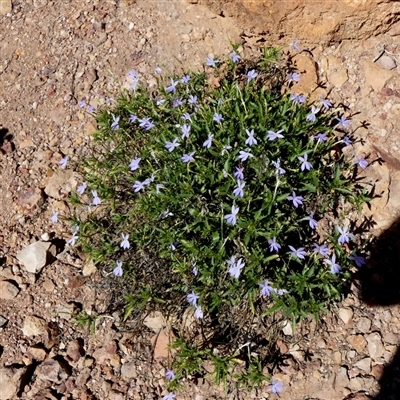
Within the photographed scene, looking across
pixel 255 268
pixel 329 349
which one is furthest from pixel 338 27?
pixel 329 349

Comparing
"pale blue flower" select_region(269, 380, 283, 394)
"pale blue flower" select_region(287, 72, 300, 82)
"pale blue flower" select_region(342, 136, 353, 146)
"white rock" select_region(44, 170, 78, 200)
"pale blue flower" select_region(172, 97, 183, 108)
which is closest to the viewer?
"pale blue flower" select_region(269, 380, 283, 394)

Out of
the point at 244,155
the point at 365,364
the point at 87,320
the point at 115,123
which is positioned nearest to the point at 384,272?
the point at 365,364

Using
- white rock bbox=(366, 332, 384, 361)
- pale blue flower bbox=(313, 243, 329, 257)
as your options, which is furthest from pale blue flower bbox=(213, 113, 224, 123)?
white rock bbox=(366, 332, 384, 361)

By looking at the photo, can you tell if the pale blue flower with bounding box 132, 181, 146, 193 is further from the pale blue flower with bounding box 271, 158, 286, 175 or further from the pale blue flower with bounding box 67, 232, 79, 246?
the pale blue flower with bounding box 271, 158, 286, 175

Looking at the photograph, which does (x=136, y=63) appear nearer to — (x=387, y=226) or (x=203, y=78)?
(x=203, y=78)

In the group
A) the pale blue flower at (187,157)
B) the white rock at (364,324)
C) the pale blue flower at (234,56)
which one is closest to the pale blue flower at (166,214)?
the pale blue flower at (187,157)

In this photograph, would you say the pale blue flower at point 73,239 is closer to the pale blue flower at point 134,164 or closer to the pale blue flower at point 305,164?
the pale blue flower at point 134,164

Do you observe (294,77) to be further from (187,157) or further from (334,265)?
(334,265)
